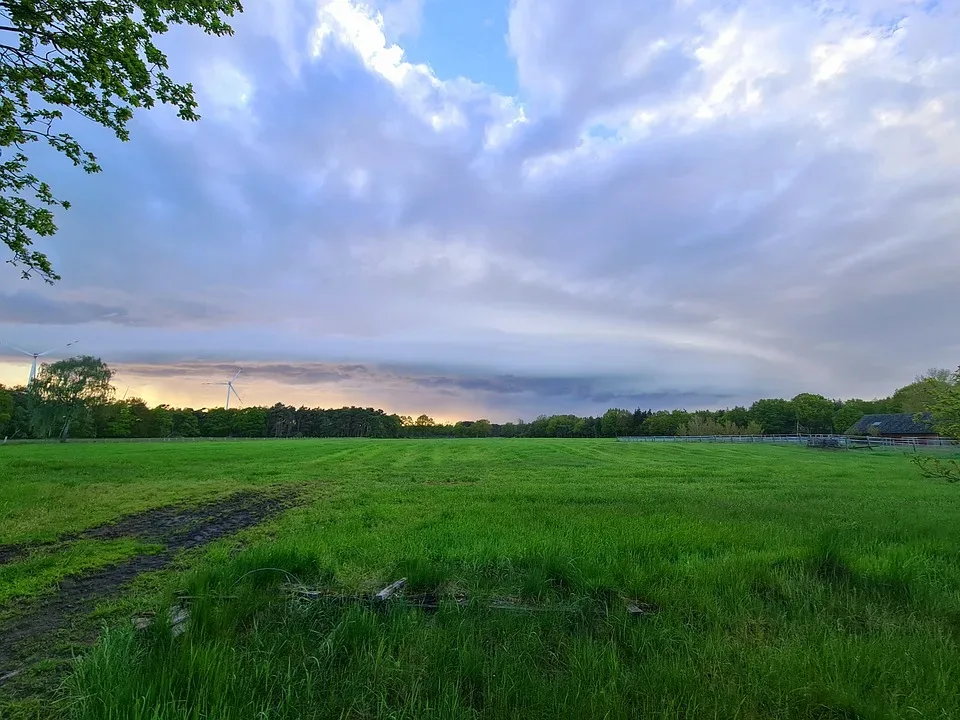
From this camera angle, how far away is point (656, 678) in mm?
4039

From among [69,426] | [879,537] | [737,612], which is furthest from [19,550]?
[69,426]

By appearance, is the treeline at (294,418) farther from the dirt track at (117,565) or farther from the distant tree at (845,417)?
the dirt track at (117,565)

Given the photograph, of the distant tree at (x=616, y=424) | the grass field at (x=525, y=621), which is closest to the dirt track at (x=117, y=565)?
the grass field at (x=525, y=621)

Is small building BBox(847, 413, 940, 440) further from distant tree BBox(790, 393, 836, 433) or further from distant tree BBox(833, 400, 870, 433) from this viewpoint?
distant tree BBox(790, 393, 836, 433)

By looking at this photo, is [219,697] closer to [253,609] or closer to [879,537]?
[253,609]

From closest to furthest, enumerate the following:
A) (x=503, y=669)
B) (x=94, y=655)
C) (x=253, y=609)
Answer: (x=94, y=655) → (x=503, y=669) → (x=253, y=609)

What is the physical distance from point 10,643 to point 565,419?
626 ft

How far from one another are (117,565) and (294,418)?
183699 millimetres

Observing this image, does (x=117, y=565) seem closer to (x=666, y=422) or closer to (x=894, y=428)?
(x=894, y=428)

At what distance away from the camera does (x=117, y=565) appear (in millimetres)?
8500

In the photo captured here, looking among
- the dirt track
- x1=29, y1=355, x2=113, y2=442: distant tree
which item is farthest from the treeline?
the dirt track

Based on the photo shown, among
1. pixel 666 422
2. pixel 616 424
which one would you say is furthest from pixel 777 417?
pixel 616 424

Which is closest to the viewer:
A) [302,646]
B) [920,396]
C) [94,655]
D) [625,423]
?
[94,655]

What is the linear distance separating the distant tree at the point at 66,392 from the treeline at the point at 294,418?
0.15 m
